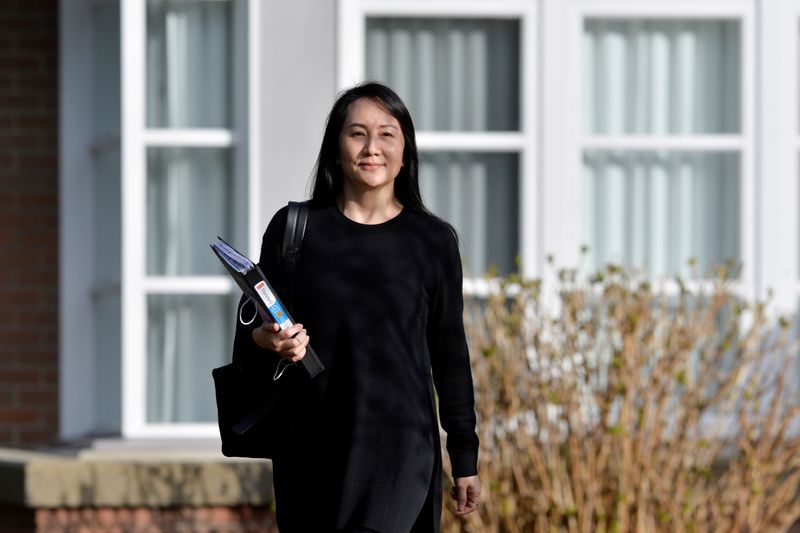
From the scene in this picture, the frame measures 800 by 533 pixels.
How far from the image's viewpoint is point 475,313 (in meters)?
5.89

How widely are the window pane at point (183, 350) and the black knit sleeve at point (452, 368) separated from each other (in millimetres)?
3042

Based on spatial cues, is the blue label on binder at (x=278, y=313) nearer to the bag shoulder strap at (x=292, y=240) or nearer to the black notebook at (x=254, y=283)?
the black notebook at (x=254, y=283)

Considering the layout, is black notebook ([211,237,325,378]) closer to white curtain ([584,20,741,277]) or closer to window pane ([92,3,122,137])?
white curtain ([584,20,741,277])

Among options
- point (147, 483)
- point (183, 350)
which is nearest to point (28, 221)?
point (183, 350)

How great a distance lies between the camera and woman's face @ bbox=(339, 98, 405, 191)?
3.68m

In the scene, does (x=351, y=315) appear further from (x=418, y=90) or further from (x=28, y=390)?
(x=28, y=390)

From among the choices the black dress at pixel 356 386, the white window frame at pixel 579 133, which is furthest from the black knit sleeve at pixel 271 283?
the white window frame at pixel 579 133

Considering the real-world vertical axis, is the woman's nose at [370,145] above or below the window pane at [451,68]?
below

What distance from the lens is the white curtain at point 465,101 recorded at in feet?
22.5

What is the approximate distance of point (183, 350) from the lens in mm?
6730

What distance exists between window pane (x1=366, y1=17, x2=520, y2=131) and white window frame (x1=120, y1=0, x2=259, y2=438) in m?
0.60

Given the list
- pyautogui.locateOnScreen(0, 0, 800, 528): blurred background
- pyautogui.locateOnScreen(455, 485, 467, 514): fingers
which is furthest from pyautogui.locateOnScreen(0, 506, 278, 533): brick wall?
pyautogui.locateOnScreen(455, 485, 467, 514): fingers

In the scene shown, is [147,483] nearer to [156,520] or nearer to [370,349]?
[156,520]

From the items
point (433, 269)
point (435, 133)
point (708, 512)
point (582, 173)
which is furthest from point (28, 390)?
point (433, 269)
